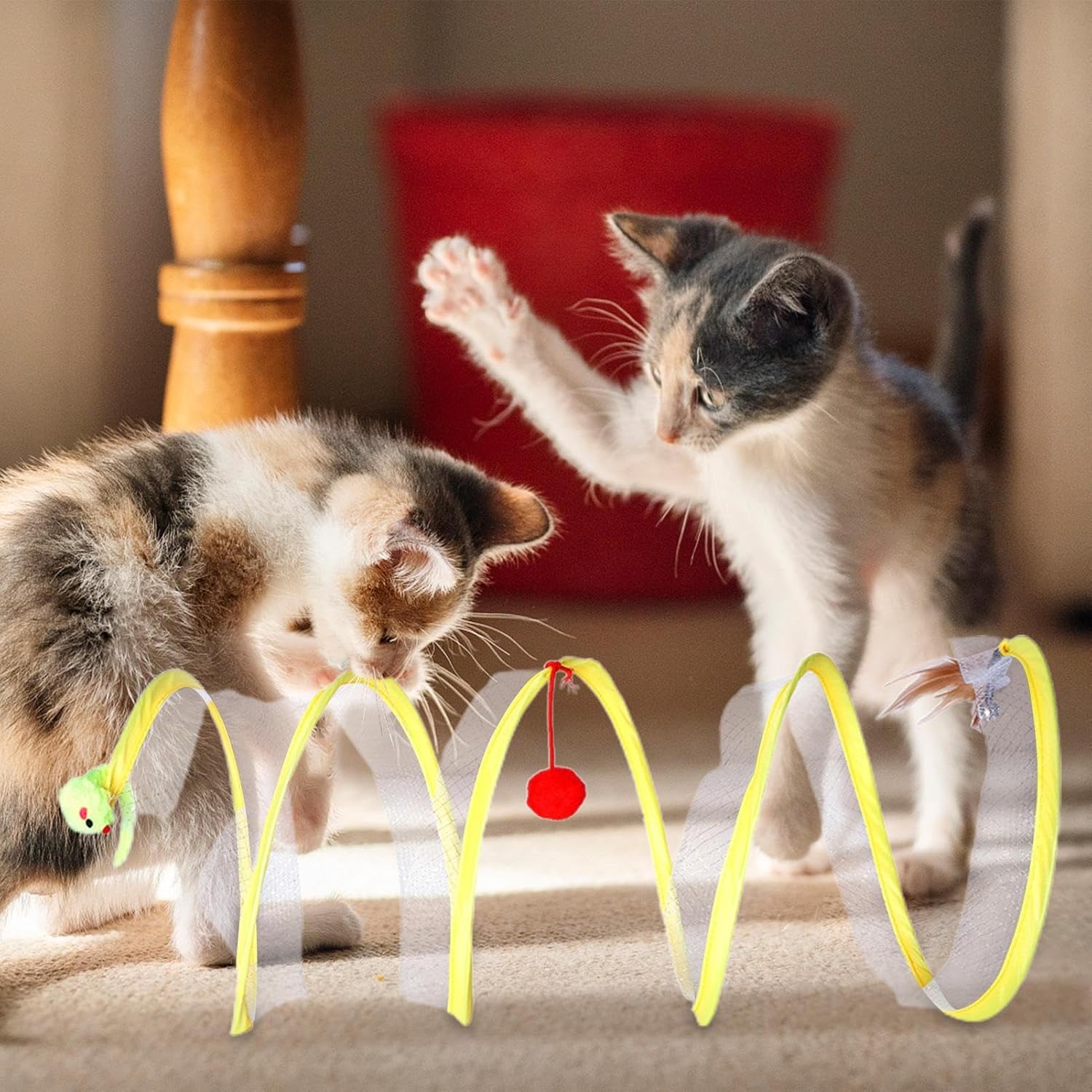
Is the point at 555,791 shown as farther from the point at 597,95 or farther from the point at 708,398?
the point at 597,95

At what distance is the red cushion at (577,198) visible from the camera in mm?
1229

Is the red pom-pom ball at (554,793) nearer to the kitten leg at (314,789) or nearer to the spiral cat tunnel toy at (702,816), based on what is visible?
the spiral cat tunnel toy at (702,816)

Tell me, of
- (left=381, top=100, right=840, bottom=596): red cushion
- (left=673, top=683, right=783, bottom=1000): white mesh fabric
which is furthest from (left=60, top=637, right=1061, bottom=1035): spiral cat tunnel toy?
(left=381, top=100, right=840, bottom=596): red cushion

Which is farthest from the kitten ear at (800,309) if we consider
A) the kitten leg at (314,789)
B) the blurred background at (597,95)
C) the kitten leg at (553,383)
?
the blurred background at (597,95)

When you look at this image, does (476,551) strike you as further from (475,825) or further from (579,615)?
(579,615)

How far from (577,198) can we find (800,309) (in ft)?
2.01

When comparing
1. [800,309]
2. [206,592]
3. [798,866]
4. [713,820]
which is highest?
[800,309]

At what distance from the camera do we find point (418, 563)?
765 millimetres

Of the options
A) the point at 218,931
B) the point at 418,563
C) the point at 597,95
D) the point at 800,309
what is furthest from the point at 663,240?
the point at 597,95

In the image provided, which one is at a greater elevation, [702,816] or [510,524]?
[510,524]

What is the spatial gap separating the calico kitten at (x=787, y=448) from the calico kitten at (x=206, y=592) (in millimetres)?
95

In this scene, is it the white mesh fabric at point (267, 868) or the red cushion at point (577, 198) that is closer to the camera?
the white mesh fabric at point (267, 868)

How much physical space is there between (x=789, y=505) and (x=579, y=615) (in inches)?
16.8

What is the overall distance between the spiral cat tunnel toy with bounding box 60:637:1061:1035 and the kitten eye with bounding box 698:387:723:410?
162 millimetres
